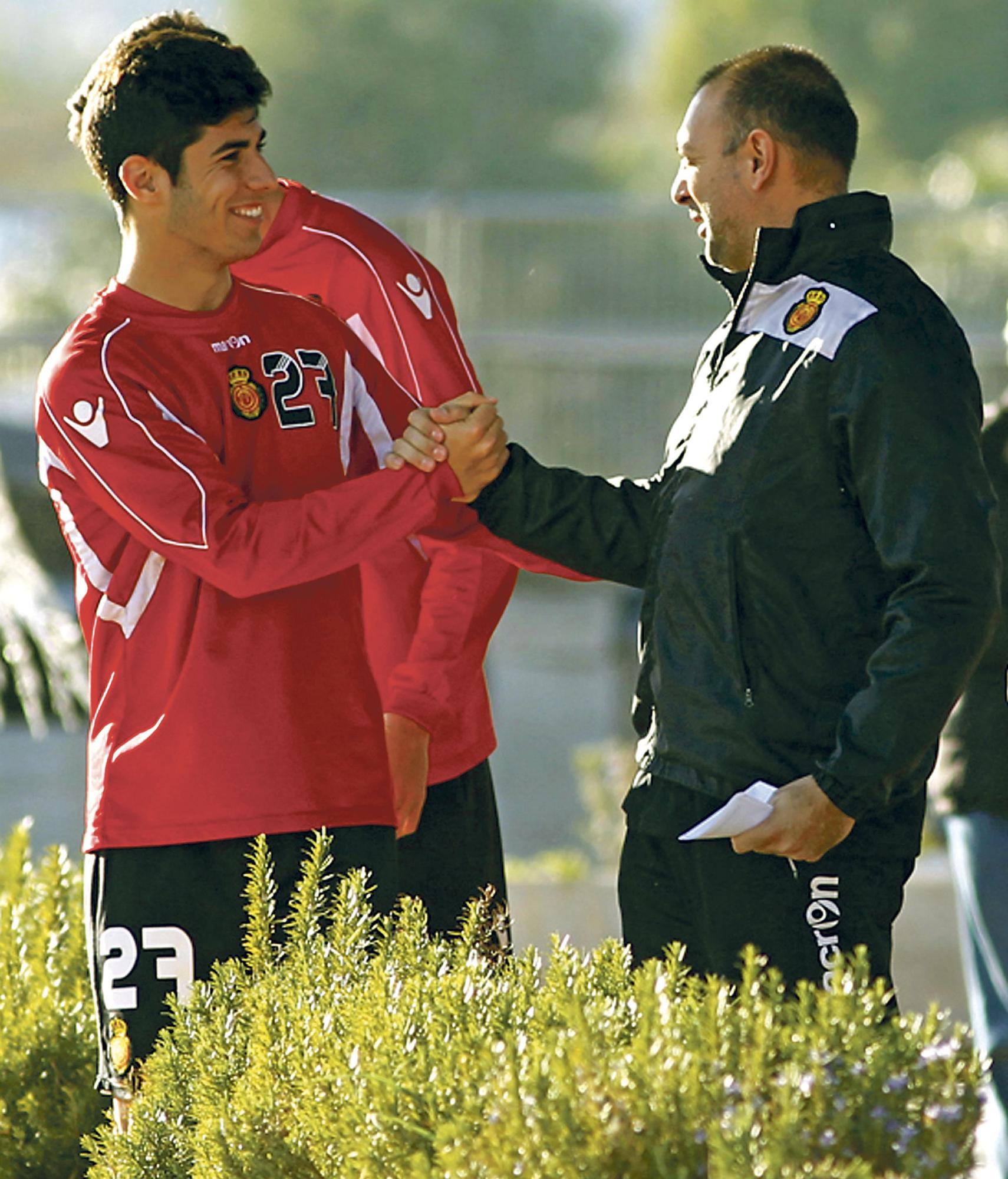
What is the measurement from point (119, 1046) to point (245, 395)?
0.90m

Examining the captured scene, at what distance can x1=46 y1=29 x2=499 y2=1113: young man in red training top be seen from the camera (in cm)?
278

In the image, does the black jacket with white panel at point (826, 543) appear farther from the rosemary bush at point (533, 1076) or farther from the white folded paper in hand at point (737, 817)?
the rosemary bush at point (533, 1076)

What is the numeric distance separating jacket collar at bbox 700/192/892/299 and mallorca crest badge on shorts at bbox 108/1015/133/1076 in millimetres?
1326

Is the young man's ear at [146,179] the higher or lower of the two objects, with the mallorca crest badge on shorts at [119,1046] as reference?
higher

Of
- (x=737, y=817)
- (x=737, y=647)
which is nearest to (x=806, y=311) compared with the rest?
(x=737, y=647)

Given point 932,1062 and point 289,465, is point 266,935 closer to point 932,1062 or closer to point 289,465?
point 289,465

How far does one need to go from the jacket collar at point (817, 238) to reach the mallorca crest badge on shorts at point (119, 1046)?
1326mm

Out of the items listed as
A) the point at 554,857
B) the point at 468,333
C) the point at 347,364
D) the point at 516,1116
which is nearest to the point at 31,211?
the point at 468,333

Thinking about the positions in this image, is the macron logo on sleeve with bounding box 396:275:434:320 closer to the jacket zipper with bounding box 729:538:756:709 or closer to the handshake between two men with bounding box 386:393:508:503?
the handshake between two men with bounding box 386:393:508:503

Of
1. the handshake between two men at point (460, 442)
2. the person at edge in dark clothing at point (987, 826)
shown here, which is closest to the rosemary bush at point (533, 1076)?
the handshake between two men at point (460, 442)

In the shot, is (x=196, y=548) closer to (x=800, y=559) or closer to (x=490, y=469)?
(x=490, y=469)

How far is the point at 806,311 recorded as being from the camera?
109 inches

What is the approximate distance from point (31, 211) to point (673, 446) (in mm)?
10153

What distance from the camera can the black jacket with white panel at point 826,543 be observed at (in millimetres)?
2605
